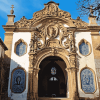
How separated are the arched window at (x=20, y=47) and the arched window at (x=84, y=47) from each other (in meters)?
5.76

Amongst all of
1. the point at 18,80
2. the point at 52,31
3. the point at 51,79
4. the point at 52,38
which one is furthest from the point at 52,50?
the point at 51,79

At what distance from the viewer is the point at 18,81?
13.4m

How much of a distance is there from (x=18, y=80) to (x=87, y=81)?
6556 millimetres

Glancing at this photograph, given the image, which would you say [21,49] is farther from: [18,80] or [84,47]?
[84,47]

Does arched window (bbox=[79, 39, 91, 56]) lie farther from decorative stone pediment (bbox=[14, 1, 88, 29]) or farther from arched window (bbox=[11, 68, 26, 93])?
arched window (bbox=[11, 68, 26, 93])

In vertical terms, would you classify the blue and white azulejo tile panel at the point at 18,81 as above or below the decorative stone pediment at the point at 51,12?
below

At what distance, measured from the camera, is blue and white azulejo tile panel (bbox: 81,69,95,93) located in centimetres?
1326

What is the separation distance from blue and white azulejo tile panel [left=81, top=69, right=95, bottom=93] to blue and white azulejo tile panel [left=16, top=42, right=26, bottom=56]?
6.31 meters

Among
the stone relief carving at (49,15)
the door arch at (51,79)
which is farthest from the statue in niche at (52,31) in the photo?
the door arch at (51,79)

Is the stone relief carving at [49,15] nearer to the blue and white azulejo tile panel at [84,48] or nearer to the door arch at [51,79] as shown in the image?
the blue and white azulejo tile panel at [84,48]

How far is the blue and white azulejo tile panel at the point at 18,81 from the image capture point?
13.2 metres

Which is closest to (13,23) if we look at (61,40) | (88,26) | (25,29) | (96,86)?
(25,29)

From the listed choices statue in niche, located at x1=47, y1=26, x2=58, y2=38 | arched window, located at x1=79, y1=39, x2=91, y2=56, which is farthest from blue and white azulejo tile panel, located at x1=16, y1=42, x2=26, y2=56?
arched window, located at x1=79, y1=39, x2=91, y2=56

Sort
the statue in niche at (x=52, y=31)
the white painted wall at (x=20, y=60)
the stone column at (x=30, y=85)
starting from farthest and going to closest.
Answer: the statue in niche at (x=52, y=31) < the white painted wall at (x=20, y=60) < the stone column at (x=30, y=85)
